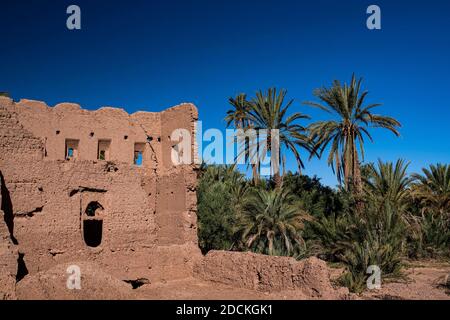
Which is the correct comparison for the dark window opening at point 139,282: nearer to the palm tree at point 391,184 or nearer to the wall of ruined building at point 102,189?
the wall of ruined building at point 102,189

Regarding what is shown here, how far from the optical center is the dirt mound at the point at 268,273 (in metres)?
12.8

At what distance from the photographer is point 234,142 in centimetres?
2422

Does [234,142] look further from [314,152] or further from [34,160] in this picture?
[34,160]

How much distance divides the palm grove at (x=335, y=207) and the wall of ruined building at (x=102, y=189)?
3.30m

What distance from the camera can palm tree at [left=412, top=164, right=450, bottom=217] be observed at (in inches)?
982

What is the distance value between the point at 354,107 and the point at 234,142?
21.1 ft

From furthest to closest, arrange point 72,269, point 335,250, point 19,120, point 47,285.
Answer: point 335,250 < point 19,120 < point 72,269 < point 47,285

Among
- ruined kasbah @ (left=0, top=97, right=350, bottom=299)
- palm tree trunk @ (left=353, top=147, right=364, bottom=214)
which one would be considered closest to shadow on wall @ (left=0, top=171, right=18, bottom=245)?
ruined kasbah @ (left=0, top=97, right=350, bottom=299)

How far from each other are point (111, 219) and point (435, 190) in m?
19.1

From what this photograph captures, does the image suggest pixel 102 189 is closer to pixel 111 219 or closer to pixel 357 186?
pixel 111 219

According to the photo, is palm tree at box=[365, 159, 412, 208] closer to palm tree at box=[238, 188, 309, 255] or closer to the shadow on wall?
palm tree at box=[238, 188, 309, 255]

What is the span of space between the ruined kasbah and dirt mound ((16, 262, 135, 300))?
28 mm

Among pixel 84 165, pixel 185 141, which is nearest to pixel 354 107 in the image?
pixel 185 141

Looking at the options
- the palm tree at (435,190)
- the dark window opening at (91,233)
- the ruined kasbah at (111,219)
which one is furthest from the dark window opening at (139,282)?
the palm tree at (435,190)
